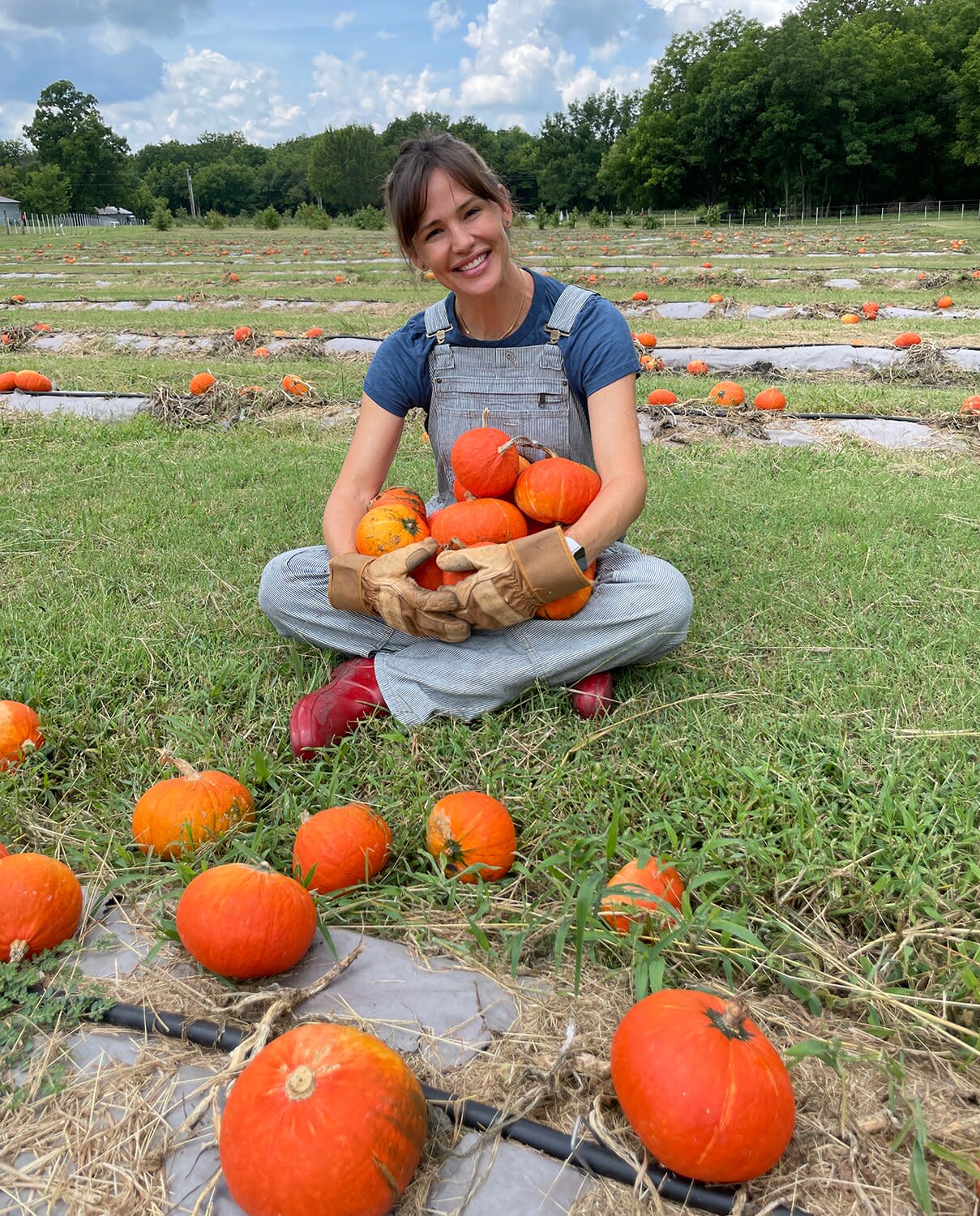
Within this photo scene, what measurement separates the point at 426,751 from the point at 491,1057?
1.12m

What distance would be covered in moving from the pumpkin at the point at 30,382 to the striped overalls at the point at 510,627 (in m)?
5.63

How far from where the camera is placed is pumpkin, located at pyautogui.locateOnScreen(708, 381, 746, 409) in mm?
7008

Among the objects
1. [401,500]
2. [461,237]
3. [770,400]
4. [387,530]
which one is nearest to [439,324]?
[461,237]

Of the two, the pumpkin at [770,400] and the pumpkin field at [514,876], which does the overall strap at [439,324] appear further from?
the pumpkin at [770,400]

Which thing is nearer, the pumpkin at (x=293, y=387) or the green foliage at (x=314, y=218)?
the pumpkin at (x=293, y=387)

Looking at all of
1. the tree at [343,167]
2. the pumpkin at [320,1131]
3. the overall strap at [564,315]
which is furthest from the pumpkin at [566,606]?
the tree at [343,167]

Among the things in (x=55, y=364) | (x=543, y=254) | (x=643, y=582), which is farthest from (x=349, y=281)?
(x=643, y=582)

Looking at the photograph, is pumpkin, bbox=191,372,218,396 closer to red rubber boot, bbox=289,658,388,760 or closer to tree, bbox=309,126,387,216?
red rubber boot, bbox=289,658,388,760

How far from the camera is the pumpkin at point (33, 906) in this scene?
71.4 inches

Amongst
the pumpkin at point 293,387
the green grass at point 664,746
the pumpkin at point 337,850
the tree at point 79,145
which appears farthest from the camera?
the tree at point 79,145

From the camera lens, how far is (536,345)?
10.1ft

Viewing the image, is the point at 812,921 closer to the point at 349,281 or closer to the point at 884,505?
the point at 884,505

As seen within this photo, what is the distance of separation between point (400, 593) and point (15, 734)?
3.90 ft

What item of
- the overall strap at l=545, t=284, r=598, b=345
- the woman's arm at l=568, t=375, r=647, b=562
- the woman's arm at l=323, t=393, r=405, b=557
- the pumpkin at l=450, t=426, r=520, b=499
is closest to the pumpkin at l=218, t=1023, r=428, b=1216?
the woman's arm at l=568, t=375, r=647, b=562
